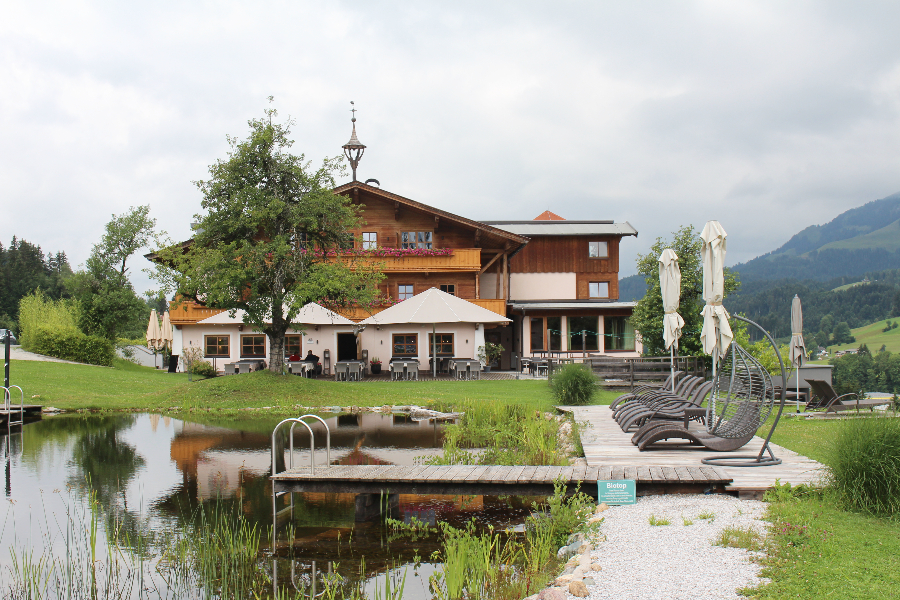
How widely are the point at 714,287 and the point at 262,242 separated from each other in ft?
46.4

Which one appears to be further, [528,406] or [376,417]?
[376,417]

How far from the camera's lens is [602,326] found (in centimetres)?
3362

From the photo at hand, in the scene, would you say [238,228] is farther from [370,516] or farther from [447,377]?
[370,516]

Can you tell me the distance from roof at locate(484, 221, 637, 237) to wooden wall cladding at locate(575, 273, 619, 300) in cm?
212

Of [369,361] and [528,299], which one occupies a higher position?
[528,299]

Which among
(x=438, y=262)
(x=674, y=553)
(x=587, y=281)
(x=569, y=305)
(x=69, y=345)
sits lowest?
(x=674, y=553)

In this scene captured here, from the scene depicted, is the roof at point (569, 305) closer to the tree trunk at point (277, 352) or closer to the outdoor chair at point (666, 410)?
the tree trunk at point (277, 352)

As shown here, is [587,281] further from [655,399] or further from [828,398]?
[655,399]

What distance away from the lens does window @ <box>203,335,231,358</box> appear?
2992 centimetres

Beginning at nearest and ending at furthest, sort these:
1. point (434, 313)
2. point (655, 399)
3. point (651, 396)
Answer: point (655, 399) < point (651, 396) < point (434, 313)

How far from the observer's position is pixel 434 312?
24.1 meters

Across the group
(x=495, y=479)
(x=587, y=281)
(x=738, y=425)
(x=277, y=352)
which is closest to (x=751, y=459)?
(x=738, y=425)

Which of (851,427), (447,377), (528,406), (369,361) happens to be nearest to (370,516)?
(851,427)

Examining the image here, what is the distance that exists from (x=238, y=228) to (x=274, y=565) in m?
Result: 14.9
